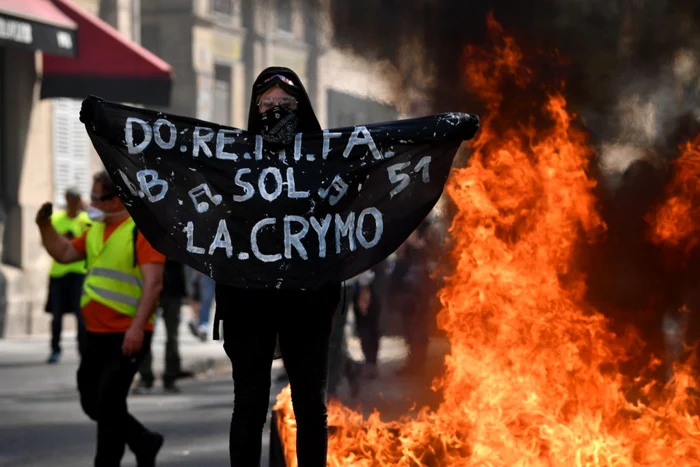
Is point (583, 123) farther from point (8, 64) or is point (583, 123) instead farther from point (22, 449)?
point (8, 64)

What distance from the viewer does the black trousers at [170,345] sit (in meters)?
11.1

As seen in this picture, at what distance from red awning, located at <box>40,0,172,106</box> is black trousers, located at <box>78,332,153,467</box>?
1098cm

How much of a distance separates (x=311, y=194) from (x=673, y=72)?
2.89 m

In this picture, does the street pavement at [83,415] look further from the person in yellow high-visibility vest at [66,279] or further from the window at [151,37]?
the window at [151,37]

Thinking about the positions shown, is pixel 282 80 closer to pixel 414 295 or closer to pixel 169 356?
pixel 414 295

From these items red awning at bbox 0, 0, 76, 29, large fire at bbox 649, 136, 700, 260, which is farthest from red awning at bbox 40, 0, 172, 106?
large fire at bbox 649, 136, 700, 260

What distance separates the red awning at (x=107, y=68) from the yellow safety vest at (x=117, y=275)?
10799 mm

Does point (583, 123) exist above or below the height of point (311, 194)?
above

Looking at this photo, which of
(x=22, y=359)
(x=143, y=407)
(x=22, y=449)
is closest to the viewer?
(x=22, y=449)

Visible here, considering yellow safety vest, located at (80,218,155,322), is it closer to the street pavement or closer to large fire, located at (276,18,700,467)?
large fire, located at (276,18,700,467)

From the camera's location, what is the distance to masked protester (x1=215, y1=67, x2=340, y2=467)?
14.7ft

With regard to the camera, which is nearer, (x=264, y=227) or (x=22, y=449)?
(x=264, y=227)

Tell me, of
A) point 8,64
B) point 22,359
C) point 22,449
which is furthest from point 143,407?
point 8,64

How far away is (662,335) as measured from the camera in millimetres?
7066
